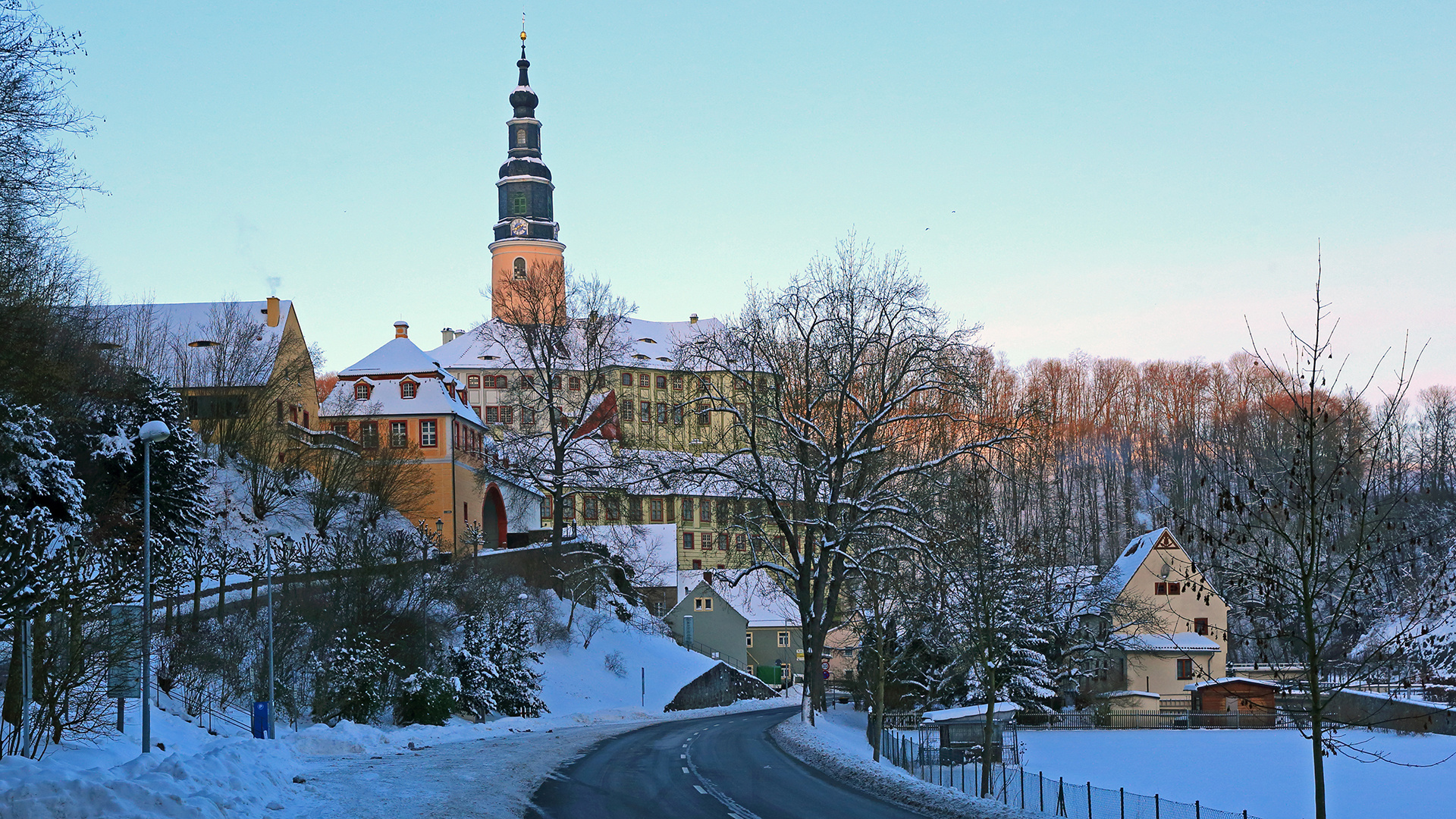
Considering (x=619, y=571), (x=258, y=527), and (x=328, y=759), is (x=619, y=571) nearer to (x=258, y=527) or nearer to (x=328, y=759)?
(x=258, y=527)

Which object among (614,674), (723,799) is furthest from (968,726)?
(614,674)

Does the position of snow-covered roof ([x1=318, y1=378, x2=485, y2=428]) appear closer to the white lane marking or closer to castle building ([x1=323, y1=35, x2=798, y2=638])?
castle building ([x1=323, y1=35, x2=798, y2=638])

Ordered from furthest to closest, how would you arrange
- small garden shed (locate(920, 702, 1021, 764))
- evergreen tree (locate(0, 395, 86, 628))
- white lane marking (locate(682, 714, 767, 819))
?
1. small garden shed (locate(920, 702, 1021, 764))
2. white lane marking (locate(682, 714, 767, 819))
3. evergreen tree (locate(0, 395, 86, 628))

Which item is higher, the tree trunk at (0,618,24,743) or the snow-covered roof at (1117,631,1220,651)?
the tree trunk at (0,618,24,743)

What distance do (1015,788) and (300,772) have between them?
626 inches

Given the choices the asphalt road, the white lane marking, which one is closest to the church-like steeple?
the asphalt road

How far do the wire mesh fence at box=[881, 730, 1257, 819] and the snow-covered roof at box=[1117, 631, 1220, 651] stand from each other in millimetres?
31807

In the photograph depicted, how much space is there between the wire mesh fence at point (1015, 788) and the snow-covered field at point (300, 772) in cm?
813

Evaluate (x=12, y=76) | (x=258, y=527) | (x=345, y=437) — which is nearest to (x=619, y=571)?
(x=345, y=437)

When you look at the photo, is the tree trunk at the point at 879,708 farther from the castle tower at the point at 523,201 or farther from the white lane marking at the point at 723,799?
the castle tower at the point at 523,201

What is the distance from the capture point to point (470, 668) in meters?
43.2

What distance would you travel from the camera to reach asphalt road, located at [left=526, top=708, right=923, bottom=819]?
19141 millimetres

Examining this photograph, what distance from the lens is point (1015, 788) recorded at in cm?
2853

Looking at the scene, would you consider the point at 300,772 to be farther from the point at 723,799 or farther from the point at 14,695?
the point at 723,799
